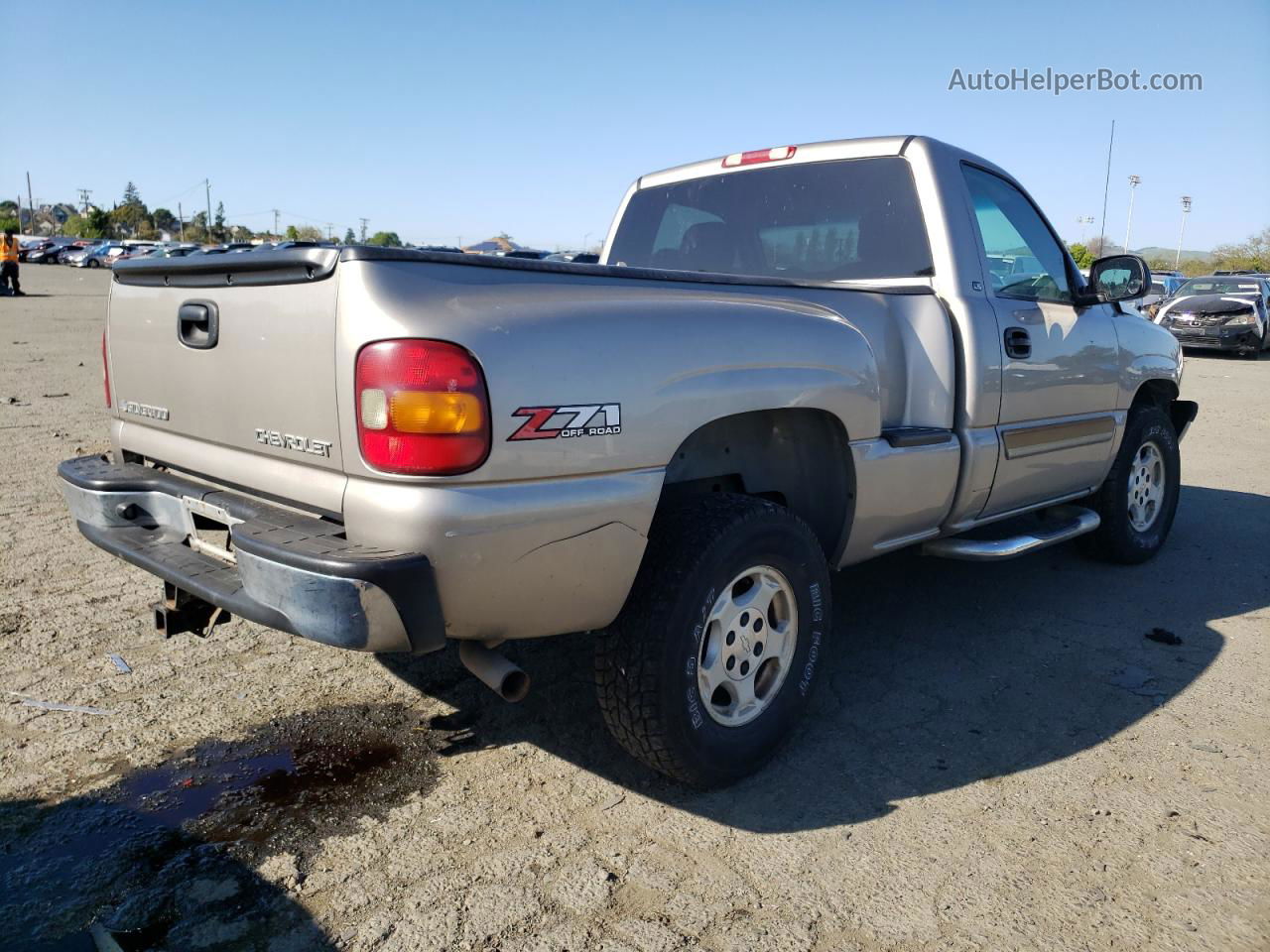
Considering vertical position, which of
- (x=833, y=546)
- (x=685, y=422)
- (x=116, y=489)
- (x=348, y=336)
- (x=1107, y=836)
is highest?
(x=348, y=336)

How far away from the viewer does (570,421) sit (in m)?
2.33

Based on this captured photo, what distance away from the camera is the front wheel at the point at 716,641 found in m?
2.62

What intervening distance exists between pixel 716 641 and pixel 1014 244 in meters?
2.58

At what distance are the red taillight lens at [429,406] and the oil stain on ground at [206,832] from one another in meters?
1.13

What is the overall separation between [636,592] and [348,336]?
104cm

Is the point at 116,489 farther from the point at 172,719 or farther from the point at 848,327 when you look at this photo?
the point at 848,327

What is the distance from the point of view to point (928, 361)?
141 inches

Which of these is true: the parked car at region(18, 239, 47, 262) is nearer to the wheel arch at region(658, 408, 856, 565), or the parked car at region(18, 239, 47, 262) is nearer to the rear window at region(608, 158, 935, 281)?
the rear window at region(608, 158, 935, 281)

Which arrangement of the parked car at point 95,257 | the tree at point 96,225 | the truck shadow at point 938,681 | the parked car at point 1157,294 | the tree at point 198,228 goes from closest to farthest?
the truck shadow at point 938,681 → the parked car at point 1157,294 → the parked car at point 95,257 → the tree at point 96,225 → the tree at point 198,228

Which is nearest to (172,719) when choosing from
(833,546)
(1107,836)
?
(833,546)

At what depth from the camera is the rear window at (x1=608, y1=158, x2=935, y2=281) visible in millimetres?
3908

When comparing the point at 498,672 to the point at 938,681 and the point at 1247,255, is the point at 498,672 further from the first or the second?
the point at 1247,255

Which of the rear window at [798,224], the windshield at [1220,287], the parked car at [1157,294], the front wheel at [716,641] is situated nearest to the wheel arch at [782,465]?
the front wheel at [716,641]

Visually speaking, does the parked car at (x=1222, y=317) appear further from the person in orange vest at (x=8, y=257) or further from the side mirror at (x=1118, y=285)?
the person in orange vest at (x=8, y=257)
